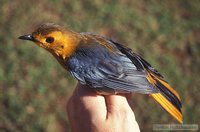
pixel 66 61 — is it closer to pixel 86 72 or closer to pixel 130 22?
pixel 86 72

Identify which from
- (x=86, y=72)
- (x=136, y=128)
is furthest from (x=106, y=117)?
(x=86, y=72)

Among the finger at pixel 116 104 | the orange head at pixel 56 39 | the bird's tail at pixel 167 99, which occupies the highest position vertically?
the orange head at pixel 56 39

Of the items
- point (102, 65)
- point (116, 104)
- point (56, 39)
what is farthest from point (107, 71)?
point (116, 104)

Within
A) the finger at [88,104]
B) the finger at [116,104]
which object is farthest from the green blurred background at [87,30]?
the finger at [116,104]

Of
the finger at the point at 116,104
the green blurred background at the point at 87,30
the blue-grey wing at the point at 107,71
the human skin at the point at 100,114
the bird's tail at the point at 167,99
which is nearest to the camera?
the human skin at the point at 100,114

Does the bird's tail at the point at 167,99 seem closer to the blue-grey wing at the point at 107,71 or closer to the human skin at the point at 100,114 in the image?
the blue-grey wing at the point at 107,71

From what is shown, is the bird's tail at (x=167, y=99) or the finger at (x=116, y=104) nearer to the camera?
the finger at (x=116, y=104)
